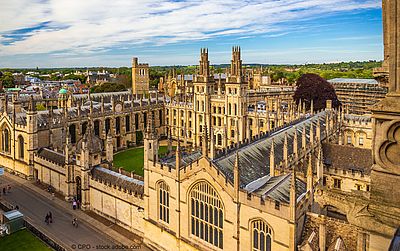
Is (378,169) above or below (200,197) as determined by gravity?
above

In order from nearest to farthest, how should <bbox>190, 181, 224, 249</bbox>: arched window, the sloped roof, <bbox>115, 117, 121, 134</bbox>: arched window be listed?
1. <bbox>190, 181, 224, 249</bbox>: arched window
2. the sloped roof
3. <bbox>115, 117, 121, 134</bbox>: arched window

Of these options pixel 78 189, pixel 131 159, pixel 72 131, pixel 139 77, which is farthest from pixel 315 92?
pixel 139 77

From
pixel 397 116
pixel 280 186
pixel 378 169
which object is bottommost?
pixel 280 186

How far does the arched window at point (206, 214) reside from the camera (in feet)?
59.1

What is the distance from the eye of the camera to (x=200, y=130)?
170 ft

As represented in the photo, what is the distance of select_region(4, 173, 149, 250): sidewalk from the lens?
23438mm

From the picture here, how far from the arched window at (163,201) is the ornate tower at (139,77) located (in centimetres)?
6205

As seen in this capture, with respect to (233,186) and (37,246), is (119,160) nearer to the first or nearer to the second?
(37,246)

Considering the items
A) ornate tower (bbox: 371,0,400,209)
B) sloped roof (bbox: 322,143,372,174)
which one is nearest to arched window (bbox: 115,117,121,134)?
sloped roof (bbox: 322,143,372,174)

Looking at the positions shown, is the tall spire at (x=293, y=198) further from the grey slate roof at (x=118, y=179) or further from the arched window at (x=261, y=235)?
the grey slate roof at (x=118, y=179)

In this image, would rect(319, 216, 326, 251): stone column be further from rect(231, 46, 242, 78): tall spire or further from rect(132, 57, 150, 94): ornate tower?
rect(132, 57, 150, 94): ornate tower

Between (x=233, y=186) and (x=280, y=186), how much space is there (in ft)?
9.24

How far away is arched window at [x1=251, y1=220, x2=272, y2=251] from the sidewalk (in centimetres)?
922

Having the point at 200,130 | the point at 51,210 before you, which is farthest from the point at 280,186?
the point at 200,130
